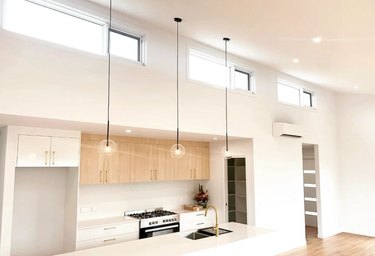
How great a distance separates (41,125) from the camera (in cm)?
432

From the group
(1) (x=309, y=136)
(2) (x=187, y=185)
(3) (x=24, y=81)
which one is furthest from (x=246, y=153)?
(3) (x=24, y=81)

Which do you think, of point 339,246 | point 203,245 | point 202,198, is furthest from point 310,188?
point 203,245

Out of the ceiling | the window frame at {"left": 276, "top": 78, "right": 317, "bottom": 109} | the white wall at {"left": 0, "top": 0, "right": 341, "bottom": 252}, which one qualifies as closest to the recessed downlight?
the ceiling

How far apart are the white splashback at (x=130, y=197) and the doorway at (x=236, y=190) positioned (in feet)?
2.46

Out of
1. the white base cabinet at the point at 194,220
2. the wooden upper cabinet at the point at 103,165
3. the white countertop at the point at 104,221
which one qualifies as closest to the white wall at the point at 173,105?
the wooden upper cabinet at the point at 103,165

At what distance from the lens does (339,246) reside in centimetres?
733

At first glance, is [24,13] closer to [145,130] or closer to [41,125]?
[41,125]

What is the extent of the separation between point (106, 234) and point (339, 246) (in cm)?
552

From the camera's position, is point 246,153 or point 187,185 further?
point 187,185

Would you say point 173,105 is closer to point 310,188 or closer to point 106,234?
point 106,234

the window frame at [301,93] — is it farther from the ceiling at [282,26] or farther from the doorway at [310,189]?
the doorway at [310,189]

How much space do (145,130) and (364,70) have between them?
4.50 meters

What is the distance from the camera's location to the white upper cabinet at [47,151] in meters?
4.35

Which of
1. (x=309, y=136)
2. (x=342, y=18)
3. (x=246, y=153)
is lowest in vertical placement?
(x=246, y=153)
